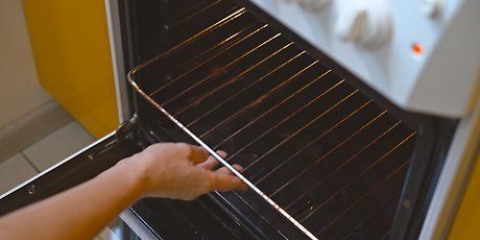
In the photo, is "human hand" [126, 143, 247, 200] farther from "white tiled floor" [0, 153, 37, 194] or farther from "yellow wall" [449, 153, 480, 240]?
"white tiled floor" [0, 153, 37, 194]

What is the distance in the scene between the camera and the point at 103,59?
129 centimetres

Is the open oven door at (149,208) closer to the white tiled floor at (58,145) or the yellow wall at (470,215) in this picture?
the yellow wall at (470,215)

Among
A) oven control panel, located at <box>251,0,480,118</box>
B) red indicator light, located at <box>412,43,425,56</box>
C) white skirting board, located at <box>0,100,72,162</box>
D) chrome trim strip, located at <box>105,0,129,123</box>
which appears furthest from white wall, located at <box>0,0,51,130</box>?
red indicator light, located at <box>412,43,425,56</box>

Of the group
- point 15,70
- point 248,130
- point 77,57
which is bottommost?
point 15,70

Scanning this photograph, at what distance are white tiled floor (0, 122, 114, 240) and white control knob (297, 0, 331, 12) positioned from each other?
1.11 metres

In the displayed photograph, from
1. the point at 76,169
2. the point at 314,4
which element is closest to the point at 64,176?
the point at 76,169

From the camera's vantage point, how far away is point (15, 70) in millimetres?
1581

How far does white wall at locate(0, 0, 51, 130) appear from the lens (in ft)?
4.91

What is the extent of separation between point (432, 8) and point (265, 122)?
1.89 ft

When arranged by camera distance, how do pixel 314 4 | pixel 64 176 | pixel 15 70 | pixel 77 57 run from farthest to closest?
pixel 15 70
pixel 77 57
pixel 64 176
pixel 314 4

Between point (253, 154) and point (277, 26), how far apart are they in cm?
32

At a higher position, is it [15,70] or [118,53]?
[118,53]

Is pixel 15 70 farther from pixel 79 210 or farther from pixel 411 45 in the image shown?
pixel 411 45

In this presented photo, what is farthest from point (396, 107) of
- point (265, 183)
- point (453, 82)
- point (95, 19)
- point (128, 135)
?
point (95, 19)
